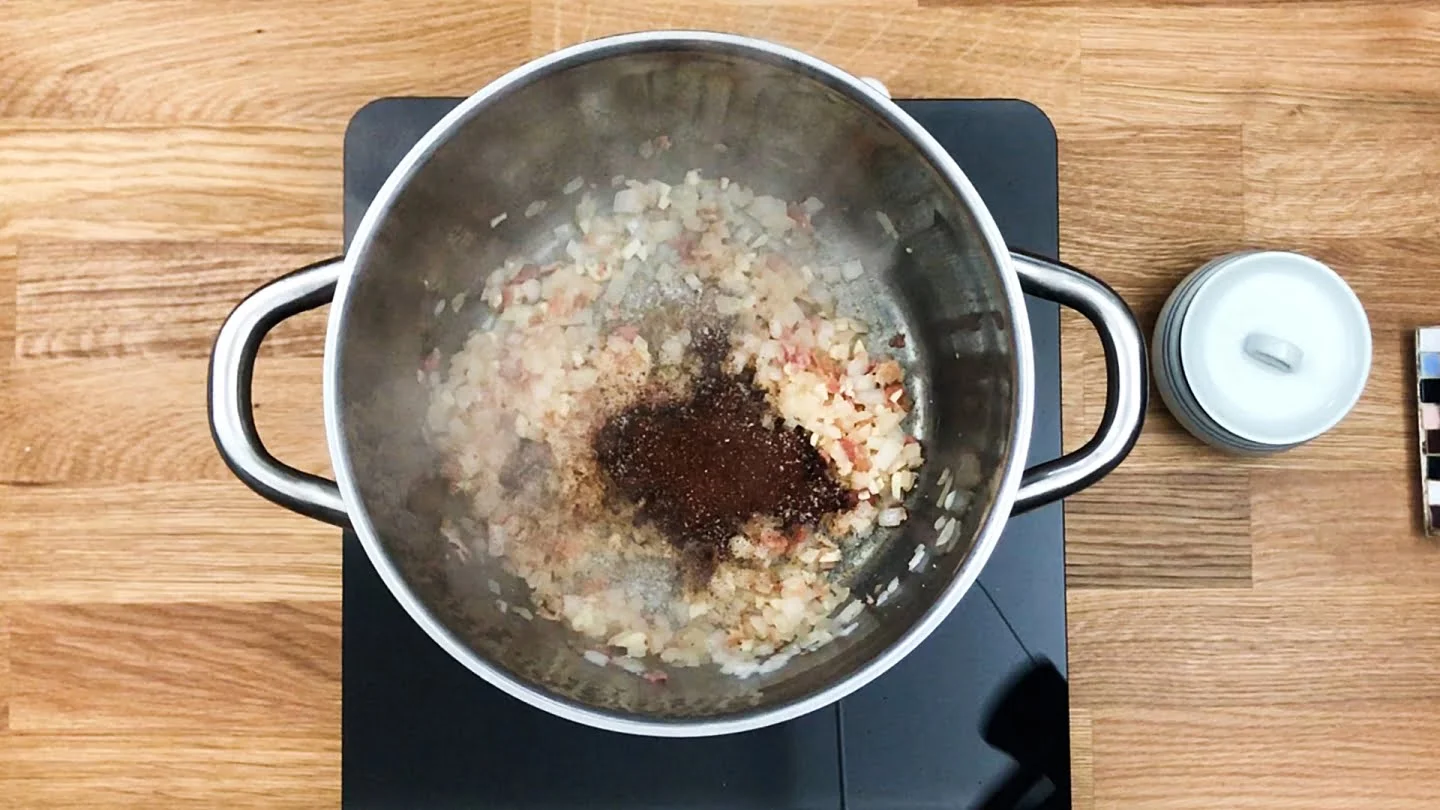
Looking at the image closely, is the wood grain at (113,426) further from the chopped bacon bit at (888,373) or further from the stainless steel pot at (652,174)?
the chopped bacon bit at (888,373)

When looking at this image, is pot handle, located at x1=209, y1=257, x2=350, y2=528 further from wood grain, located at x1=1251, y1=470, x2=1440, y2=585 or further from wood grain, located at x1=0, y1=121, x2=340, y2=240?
wood grain, located at x1=1251, y1=470, x2=1440, y2=585

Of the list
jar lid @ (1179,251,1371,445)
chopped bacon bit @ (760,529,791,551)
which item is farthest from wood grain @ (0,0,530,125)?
jar lid @ (1179,251,1371,445)

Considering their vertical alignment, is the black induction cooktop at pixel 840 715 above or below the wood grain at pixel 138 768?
above

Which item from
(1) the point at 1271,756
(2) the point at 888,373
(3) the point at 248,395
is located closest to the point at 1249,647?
(1) the point at 1271,756

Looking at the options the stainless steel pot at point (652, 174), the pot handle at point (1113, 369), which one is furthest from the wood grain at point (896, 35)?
the pot handle at point (1113, 369)

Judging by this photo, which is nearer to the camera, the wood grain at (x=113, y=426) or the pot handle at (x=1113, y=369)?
the pot handle at (x=1113, y=369)

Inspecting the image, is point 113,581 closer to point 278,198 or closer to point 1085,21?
point 278,198

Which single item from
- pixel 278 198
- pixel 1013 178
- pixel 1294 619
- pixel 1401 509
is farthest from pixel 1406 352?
pixel 278 198

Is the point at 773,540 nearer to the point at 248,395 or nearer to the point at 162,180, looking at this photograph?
the point at 248,395
